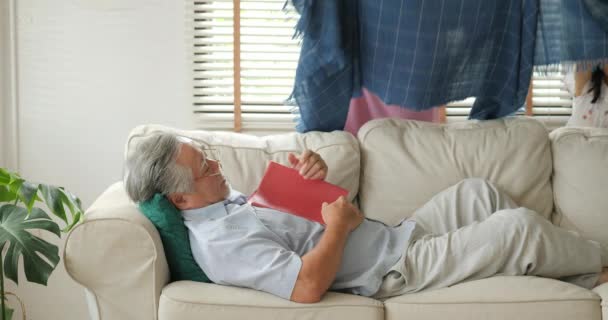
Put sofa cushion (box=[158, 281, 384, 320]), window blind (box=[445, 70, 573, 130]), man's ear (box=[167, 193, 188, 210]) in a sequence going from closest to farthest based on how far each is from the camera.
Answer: sofa cushion (box=[158, 281, 384, 320]) < man's ear (box=[167, 193, 188, 210]) < window blind (box=[445, 70, 573, 130])

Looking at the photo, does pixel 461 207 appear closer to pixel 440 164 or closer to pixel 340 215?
pixel 440 164

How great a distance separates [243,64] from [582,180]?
4.98 ft

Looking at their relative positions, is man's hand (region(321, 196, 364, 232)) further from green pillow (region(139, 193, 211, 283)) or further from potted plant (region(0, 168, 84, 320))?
potted plant (region(0, 168, 84, 320))

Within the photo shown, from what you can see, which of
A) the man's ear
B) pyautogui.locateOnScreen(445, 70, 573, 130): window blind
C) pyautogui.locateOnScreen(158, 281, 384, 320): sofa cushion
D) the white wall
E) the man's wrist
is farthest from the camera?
pyautogui.locateOnScreen(445, 70, 573, 130): window blind

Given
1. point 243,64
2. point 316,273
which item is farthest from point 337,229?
point 243,64

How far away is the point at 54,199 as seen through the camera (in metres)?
2.23

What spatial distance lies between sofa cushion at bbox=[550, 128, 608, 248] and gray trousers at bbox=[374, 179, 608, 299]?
0.92ft

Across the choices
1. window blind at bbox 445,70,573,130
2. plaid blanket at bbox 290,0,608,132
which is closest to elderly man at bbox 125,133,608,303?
plaid blanket at bbox 290,0,608,132

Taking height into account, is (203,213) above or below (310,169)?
below

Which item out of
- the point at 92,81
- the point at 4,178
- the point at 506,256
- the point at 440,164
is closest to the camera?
the point at 506,256

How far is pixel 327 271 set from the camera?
6.54 ft

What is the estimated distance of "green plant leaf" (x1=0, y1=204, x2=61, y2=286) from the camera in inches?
84.1

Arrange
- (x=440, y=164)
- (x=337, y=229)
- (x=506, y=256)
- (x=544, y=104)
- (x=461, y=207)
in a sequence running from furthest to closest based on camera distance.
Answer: (x=544, y=104), (x=440, y=164), (x=461, y=207), (x=506, y=256), (x=337, y=229)

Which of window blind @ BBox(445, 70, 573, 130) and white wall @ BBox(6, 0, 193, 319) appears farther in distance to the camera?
window blind @ BBox(445, 70, 573, 130)
